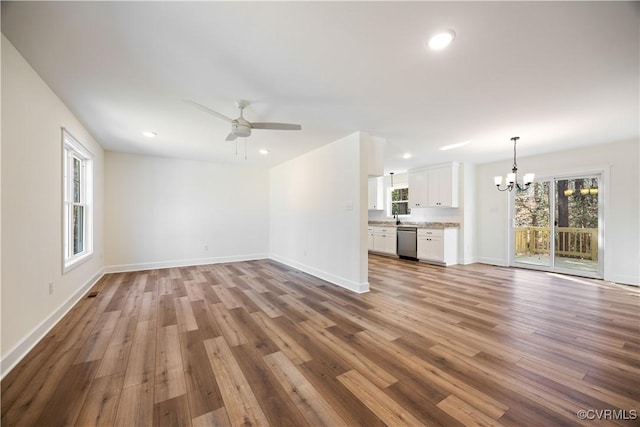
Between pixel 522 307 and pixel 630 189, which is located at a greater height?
pixel 630 189

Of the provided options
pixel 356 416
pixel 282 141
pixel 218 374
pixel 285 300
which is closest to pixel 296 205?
pixel 282 141

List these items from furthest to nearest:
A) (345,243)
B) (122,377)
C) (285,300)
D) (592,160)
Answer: (592,160)
(345,243)
(285,300)
(122,377)

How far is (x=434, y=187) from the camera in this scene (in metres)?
6.49

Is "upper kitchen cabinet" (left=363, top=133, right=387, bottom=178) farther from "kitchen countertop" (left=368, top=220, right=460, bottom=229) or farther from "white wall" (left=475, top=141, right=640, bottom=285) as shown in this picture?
"white wall" (left=475, top=141, right=640, bottom=285)

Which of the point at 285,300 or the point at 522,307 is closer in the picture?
the point at 522,307

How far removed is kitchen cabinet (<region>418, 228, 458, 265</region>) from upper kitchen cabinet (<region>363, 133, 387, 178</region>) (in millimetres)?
2925

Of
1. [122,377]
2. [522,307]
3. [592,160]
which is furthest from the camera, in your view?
[592,160]

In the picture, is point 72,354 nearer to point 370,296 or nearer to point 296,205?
point 370,296

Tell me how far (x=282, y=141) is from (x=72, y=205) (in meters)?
3.20

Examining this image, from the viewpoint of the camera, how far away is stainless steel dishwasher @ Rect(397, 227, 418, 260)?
21.7ft

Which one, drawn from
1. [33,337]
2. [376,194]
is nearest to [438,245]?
[376,194]

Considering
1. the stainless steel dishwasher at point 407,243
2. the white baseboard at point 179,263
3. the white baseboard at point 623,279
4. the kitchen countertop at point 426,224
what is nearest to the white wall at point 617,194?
the white baseboard at point 623,279

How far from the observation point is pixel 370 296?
369 centimetres

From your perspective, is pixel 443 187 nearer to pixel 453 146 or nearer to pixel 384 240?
pixel 453 146
